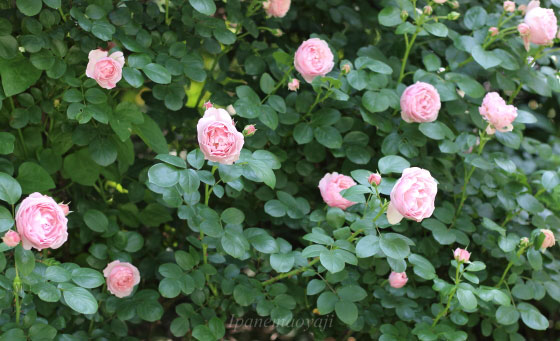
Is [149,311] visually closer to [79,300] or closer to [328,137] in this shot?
[79,300]

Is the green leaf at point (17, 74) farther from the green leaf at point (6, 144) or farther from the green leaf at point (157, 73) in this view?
the green leaf at point (157, 73)

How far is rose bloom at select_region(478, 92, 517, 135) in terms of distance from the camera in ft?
5.67

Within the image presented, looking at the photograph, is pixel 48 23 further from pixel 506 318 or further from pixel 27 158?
pixel 506 318

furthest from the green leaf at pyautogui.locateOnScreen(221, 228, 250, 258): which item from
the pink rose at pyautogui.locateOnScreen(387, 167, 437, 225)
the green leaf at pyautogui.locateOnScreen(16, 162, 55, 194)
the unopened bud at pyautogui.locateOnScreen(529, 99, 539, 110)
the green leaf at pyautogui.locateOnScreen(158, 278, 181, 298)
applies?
the unopened bud at pyautogui.locateOnScreen(529, 99, 539, 110)

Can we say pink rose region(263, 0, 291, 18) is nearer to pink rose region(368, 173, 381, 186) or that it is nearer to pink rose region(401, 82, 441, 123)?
pink rose region(401, 82, 441, 123)

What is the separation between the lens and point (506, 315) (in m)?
1.71

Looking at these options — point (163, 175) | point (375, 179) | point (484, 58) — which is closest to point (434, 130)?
point (484, 58)

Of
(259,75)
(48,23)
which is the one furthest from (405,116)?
(48,23)

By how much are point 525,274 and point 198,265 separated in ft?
3.38

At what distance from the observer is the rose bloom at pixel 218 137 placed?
131cm

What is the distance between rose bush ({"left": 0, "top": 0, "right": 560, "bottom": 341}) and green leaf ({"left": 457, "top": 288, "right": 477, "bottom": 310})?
1.2 inches

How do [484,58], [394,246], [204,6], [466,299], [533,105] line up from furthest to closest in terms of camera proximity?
[533,105] < [484,58] < [204,6] < [466,299] < [394,246]

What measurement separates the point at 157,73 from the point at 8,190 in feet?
1.57

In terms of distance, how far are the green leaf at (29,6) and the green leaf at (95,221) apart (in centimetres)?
53
